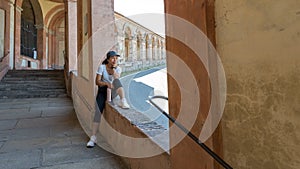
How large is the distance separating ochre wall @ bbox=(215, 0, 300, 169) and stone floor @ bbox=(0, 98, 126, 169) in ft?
5.19

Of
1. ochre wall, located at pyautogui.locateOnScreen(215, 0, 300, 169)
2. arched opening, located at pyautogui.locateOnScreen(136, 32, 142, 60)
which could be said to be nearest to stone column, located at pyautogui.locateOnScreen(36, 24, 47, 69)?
arched opening, located at pyautogui.locateOnScreen(136, 32, 142, 60)

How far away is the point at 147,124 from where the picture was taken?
1.77m

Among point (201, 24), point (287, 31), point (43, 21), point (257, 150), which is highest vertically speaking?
point (43, 21)

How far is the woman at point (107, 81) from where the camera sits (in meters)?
2.69

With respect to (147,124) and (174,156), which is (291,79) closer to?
(174,156)

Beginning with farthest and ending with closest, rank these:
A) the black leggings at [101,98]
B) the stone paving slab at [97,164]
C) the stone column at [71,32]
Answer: the stone column at [71,32] → the black leggings at [101,98] → the stone paving slab at [97,164]

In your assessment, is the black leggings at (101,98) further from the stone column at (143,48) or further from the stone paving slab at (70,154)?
the stone column at (143,48)

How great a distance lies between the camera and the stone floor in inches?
81.4

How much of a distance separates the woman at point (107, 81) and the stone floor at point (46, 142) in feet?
1.23

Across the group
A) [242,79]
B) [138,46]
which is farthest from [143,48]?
[242,79]

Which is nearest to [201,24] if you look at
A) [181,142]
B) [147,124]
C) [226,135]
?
[226,135]

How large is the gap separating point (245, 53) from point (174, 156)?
2.10 ft

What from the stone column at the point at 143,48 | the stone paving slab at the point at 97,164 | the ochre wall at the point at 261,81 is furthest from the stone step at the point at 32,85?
Result: the ochre wall at the point at 261,81

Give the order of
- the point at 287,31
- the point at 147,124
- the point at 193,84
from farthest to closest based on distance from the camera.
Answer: the point at 147,124, the point at 193,84, the point at 287,31
